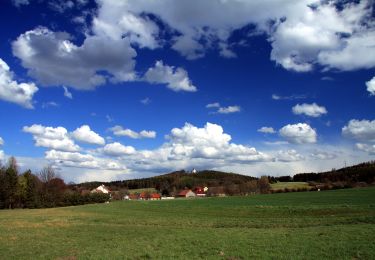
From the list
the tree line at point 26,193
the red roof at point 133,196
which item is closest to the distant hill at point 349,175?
the red roof at point 133,196

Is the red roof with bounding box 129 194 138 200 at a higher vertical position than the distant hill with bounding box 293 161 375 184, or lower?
lower

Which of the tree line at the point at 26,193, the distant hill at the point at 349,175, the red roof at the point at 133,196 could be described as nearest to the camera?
the tree line at the point at 26,193

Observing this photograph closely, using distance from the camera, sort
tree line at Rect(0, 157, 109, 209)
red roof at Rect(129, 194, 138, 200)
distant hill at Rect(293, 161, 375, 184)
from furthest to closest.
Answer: red roof at Rect(129, 194, 138, 200)
distant hill at Rect(293, 161, 375, 184)
tree line at Rect(0, 157, 109, 209)

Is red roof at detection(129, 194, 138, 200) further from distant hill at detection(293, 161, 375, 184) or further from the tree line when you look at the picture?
distant hill at detection(293, 161, 375, 184)

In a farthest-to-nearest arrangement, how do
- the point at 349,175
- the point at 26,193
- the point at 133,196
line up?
the point at 133,196, the point at 349,175, the point at 26,193

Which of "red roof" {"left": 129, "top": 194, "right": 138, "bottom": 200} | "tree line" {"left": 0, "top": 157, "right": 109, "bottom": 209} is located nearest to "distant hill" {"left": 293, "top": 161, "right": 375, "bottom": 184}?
"red roof" {"left": 129, "top": 194, "right": 138, "bottom": 200}

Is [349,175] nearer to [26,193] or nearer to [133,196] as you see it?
[133,196]

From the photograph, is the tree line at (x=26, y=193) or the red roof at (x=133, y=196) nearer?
the tree line at (x=26, y=193)

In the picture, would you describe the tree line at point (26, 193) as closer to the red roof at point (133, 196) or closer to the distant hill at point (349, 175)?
the red roof at point (133, 196)

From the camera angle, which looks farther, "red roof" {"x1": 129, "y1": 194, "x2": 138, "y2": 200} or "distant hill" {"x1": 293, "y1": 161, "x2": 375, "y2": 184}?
"red roof" {"x1": 129, "y1": 194, "x2": 138, "y2": 200}

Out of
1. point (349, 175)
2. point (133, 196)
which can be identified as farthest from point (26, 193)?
point (349, 175)

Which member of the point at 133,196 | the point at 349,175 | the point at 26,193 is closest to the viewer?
the point at 26,193

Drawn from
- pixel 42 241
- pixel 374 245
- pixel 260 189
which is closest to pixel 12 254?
pixel 42 241

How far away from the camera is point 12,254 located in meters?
20.8
